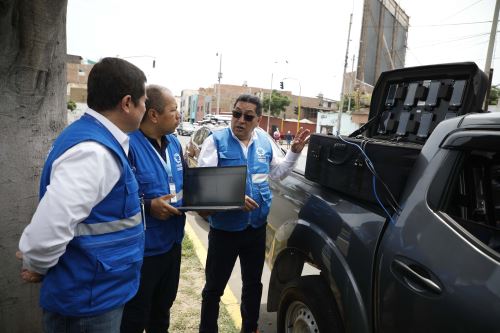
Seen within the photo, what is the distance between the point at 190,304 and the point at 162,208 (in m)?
1.80

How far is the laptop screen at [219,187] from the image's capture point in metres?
2.38

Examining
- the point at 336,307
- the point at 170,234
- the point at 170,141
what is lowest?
the point at 336,307

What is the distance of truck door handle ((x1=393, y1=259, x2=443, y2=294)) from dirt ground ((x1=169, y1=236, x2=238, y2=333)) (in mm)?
1944

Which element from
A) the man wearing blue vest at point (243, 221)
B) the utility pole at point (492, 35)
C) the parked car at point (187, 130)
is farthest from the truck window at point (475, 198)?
the parked car at point (187, 130)

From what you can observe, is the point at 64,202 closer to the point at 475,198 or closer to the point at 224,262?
the point at 224,262

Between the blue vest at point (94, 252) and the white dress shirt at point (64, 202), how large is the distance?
0.18ft

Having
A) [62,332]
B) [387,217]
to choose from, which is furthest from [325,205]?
[62,332]

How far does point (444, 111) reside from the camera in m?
2.59

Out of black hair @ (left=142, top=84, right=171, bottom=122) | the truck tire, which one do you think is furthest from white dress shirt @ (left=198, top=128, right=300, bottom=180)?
the truck tire

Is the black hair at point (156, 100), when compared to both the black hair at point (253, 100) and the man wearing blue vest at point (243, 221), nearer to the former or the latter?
the man wearing blue vest at point (243, 221)

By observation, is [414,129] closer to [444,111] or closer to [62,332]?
[444,111]

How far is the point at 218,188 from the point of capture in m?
2.39

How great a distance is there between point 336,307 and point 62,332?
4.62ft

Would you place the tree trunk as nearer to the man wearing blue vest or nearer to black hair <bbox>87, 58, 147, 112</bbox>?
black hair <bbox>87, 58, 147, 112</bbox>
